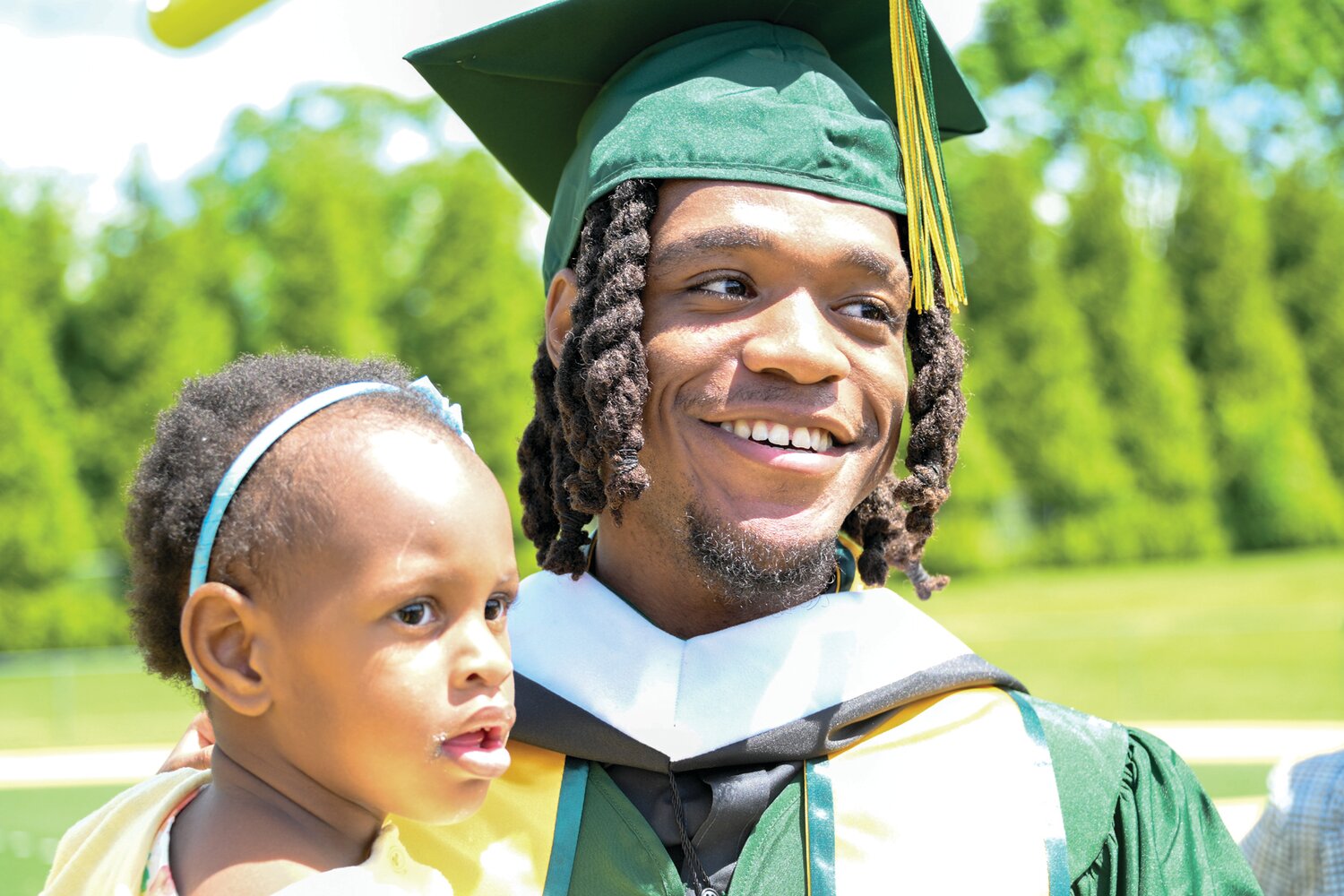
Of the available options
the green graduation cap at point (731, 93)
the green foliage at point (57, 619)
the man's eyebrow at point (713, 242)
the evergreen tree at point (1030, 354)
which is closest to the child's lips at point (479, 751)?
the man's eyebrow at point (713, 242)

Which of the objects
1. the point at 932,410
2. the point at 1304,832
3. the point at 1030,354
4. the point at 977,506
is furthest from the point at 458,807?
the point at 1030,354

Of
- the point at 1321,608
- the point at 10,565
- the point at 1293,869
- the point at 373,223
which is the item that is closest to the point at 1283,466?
the point at 1321,608

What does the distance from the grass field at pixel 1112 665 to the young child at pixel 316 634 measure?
267 inches

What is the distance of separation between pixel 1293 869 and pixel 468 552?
1.77 metres

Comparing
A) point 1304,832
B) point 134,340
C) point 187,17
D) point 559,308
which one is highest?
point 134,340

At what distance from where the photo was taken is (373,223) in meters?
18.3

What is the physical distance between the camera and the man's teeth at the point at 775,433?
2016 millimetres

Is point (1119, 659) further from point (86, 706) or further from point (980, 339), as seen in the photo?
point (86, 706)

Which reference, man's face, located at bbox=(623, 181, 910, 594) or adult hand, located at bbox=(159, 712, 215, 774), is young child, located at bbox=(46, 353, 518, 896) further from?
man's face, located at bbox=(623, 181, 910, 594)

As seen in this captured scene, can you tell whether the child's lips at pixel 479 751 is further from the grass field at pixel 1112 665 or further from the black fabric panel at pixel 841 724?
the grass field at pixel 1112 665

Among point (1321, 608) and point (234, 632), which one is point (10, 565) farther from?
point (234, 632)

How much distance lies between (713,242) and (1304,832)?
1.51 metres

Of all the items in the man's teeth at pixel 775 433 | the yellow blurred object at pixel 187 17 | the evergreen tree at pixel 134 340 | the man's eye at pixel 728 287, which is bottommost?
the man's teeth at pixel 775 433

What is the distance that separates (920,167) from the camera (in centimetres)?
213
